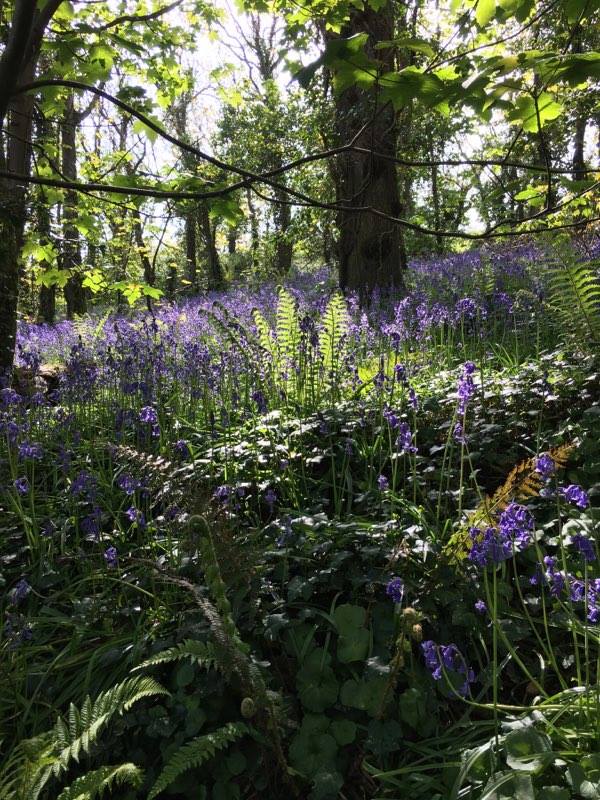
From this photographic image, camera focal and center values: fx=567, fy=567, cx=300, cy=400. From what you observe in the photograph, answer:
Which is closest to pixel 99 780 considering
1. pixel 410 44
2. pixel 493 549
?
pixel 493 549

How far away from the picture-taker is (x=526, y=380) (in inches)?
133

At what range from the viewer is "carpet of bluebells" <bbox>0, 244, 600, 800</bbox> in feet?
5.22

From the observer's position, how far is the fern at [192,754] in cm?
146

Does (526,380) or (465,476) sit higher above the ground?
(526,380)

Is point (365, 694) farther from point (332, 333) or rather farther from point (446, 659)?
point (332, 333)

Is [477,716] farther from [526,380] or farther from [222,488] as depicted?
[526,380]

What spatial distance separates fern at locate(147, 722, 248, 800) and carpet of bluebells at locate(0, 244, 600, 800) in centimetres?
1

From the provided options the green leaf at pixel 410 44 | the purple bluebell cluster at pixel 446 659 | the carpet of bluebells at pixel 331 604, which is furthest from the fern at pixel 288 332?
the purple bluebell cluster at pixel 446 659

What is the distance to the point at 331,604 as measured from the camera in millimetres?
2189

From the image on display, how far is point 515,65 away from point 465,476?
1.79 m

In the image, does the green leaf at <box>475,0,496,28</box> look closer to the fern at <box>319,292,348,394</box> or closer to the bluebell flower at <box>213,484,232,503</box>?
the bluebell flower at <box>213,484,232,503</box>

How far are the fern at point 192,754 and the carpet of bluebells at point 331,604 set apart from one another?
0.01 m

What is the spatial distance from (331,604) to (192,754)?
766mm

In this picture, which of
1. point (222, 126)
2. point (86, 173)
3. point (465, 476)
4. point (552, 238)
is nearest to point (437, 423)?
point (465, 476)
